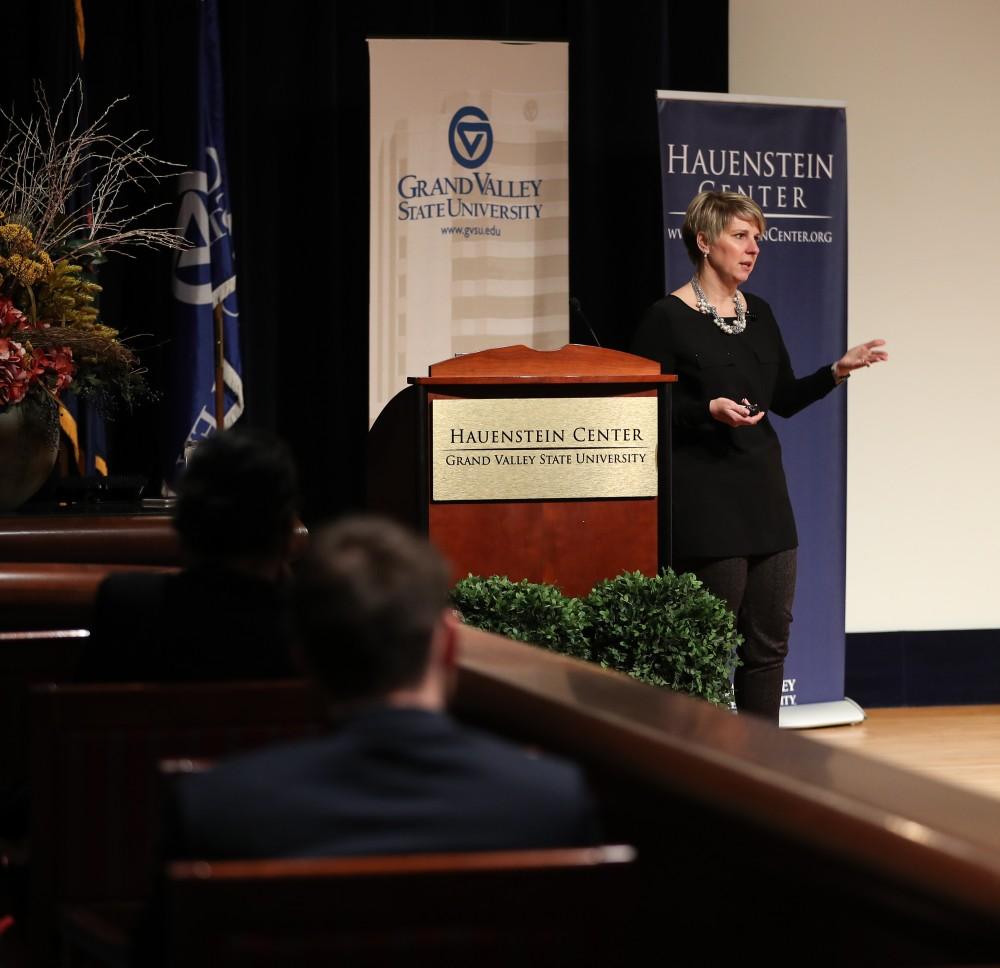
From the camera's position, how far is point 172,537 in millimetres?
3088

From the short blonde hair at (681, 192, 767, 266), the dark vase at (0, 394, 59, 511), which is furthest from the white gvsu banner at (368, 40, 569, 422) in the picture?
the dark vase at (0, 394, 59, 511)

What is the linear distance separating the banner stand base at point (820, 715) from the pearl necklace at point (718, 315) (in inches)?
75.7

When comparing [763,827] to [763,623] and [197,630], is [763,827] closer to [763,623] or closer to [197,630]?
[197,630]

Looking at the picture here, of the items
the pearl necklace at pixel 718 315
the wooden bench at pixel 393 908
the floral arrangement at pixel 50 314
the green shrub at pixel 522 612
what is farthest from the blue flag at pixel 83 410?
the wooden bench at pixel 393 908

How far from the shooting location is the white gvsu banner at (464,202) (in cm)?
539

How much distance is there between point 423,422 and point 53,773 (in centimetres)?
234

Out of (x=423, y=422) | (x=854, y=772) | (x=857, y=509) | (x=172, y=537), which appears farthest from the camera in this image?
(x=857, y=509)

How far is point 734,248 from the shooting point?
168 inches

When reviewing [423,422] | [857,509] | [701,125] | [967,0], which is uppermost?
[967,0]

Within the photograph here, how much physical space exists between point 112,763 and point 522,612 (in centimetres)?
209

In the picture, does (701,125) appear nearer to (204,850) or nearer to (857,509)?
(857,509)

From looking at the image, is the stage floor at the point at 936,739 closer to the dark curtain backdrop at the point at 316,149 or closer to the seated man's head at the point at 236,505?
the dark curtain backdrop at the point at 316,149

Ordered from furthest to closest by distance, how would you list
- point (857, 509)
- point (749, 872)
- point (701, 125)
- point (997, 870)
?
point (857, 509)
point (701, 125)
point (749, 872)
point (997, 870)

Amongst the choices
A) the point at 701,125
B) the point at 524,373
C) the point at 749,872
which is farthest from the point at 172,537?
the point at 701,125
